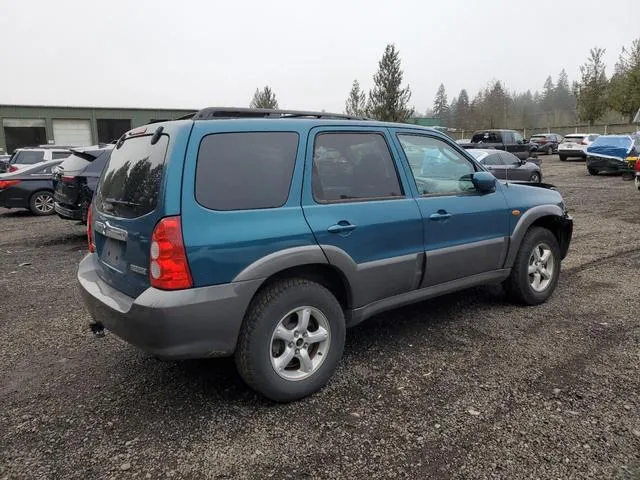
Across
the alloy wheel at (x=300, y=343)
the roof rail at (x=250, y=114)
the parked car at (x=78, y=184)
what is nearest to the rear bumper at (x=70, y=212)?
the parked car at (x=78, y=184)

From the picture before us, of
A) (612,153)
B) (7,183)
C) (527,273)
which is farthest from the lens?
(612,153)

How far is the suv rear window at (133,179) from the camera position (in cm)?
298

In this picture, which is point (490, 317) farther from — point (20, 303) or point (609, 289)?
point (20, 303)

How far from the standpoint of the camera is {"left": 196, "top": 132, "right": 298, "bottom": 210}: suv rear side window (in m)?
2.96

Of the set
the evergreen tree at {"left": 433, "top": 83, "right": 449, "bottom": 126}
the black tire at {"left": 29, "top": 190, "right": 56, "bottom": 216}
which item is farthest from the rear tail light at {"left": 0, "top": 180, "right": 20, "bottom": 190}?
the evergreen tree at {"left": 433, "top": 83, "right": 449, "bottom": 126}

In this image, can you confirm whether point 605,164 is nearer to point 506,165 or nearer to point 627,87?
point 506,165

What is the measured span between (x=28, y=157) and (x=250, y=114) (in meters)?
14.4

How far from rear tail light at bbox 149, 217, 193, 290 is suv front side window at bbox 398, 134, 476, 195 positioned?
1.98 meters

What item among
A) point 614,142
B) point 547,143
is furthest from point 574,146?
point 614,142

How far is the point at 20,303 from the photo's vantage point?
218 inches

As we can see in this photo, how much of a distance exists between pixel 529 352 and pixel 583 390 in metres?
0.63

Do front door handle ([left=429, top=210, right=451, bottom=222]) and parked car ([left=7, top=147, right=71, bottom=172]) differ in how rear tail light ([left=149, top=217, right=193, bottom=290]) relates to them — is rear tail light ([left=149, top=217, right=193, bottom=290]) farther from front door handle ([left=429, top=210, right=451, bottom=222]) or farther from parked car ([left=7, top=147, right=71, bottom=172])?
parked car ([left=7, top=147, right=71, bottom=172])

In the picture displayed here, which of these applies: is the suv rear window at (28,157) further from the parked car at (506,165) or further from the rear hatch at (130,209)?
the rear hatch at (130,209)

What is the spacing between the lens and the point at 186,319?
110 inches
